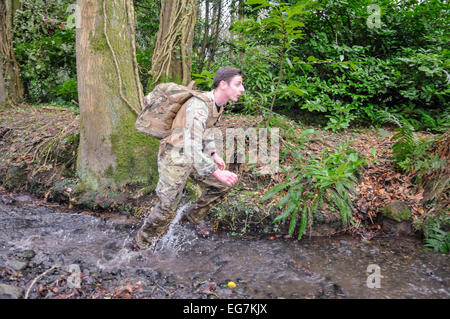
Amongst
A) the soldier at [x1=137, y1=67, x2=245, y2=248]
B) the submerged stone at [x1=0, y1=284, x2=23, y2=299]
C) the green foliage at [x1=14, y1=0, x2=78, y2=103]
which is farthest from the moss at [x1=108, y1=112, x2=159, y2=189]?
the green foliage at [x1=14, y1=0, x2=78, y2=103]

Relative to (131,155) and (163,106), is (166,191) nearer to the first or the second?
(163,106)

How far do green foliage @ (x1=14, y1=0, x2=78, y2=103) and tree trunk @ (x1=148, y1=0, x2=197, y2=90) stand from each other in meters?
4.23

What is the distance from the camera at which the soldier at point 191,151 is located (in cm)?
296

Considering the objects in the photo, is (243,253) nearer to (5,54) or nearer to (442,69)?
(442,69)

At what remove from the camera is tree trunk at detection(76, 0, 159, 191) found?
423cm

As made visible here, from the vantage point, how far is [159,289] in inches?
110

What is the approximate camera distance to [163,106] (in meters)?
3.21

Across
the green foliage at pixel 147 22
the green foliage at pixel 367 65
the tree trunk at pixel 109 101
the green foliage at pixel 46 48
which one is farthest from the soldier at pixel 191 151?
the green foliage at pixel 46 48

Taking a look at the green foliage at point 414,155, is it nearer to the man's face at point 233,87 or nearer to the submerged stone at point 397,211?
the submerged stone at point 397,211

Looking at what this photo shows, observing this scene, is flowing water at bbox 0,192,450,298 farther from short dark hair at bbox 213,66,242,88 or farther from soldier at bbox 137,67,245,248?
short dark hair at bbox 213,66,242,88

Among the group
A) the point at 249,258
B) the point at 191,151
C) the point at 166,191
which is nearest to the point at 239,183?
the point at 249,258

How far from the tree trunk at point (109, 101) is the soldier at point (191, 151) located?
4.39 ft

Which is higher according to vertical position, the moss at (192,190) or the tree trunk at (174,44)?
the tree trunk at (174,44)
